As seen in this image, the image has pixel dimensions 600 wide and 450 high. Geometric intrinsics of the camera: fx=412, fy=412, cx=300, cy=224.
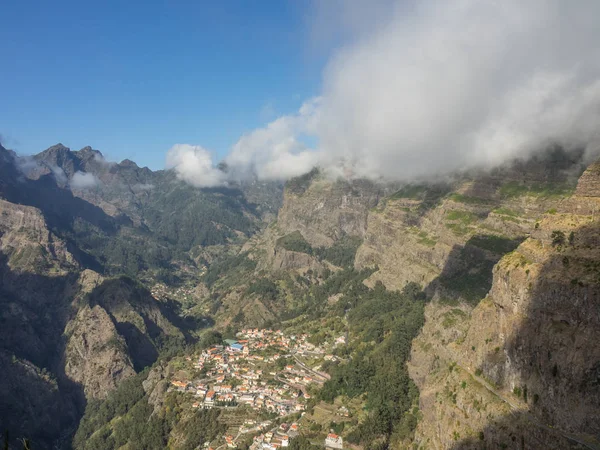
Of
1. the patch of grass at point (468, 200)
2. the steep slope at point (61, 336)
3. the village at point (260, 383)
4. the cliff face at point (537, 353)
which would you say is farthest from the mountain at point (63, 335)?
the patch of grass at point (468, 200)

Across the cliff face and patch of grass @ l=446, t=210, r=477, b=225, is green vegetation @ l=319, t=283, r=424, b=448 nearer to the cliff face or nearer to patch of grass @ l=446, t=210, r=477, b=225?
the cliff face

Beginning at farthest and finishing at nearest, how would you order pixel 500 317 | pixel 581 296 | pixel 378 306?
1. pixel 378 306
2. pixel 500 317
3. pixel 581 296

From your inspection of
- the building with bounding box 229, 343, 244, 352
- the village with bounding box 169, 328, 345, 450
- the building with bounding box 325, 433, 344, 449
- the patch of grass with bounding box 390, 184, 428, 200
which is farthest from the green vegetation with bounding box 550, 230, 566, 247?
the patch of grass with bounding box 390, 184, 428, 200

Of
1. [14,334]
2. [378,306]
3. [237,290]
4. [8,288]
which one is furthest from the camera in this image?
[237,290]

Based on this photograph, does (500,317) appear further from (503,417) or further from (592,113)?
(592,113)

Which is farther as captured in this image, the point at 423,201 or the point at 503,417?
the point at 423,201

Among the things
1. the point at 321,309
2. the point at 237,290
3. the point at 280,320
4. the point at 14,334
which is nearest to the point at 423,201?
the point at 321,309

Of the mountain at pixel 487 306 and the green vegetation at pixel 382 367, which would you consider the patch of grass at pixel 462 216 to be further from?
the green vegetation at pixel 382 367
